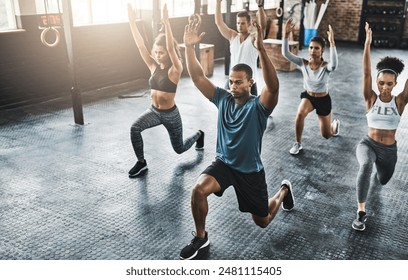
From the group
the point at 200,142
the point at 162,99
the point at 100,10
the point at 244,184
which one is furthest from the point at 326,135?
the point at 100,10

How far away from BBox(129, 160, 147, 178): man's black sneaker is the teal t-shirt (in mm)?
1553

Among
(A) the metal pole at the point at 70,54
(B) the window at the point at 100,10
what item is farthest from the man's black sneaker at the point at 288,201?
(B) the window at the point at 100,10

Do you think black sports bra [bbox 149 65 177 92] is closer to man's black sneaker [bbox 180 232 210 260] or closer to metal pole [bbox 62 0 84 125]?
man's black sneaker [bbox 180 232 210 260]

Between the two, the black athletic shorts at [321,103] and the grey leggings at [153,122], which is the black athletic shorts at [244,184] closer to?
the grey leggings at [153,122]

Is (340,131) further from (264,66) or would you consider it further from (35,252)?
(35,252)

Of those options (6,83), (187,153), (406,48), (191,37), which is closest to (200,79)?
(191,37)

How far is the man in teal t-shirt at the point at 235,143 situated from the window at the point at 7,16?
451 centimetres

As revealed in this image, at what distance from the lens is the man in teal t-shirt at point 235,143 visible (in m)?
2.55

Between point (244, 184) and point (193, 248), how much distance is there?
21.3 inches

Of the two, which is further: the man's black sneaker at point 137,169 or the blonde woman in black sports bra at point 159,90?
the man's black sneaker at point 137,169

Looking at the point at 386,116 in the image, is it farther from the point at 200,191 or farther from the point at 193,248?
the point at 193,248

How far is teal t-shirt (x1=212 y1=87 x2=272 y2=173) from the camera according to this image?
2.56 metres

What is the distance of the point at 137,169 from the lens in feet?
13.4

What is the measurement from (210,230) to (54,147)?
8.14ft
